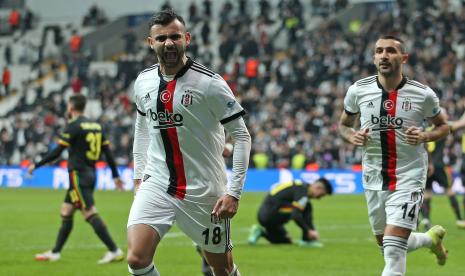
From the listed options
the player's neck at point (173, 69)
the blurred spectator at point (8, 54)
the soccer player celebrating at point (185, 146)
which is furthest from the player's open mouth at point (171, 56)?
the blurred spectator at point (8, 54)

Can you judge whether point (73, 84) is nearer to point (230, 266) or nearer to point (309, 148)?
point (309, 148)

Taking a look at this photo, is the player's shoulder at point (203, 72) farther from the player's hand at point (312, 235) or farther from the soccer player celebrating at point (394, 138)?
Result: the player's hand at point (312, 235)

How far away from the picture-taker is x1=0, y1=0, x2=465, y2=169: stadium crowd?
109 feet

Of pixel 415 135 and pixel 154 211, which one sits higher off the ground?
pixel 415 135

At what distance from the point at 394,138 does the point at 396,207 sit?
673mm

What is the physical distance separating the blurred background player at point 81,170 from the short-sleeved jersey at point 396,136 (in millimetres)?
4716

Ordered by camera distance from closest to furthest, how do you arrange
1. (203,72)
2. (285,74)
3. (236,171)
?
1. (236,171)
2. (203,72)
3. (285,74)

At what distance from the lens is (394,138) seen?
9273 mm

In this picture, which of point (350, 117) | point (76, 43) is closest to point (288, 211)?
point (350, 117)

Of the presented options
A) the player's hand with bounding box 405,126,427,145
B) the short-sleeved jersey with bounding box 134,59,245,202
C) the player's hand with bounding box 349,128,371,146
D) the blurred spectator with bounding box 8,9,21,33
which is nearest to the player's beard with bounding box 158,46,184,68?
the short-sleeved jersey with bounding box 134,59,245,202

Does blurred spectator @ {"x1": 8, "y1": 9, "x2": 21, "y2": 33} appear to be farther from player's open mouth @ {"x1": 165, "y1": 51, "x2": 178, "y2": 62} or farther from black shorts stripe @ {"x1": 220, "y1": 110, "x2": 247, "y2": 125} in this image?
black shorts stripe @ {"x1": 220, "y1": 110, "x2": 247, "y2": 125}

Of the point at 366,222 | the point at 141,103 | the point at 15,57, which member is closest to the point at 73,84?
the point at 15,57

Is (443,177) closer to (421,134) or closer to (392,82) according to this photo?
(392,82)

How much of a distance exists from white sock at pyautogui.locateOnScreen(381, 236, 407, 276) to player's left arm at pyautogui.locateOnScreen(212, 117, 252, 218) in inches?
79.8
